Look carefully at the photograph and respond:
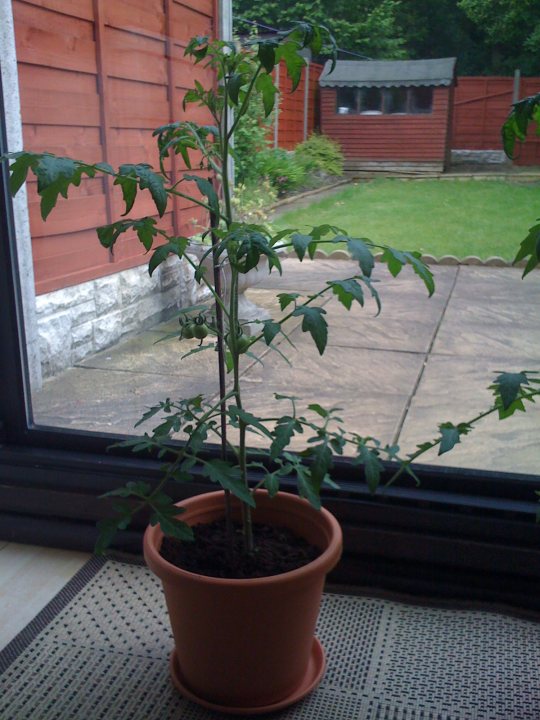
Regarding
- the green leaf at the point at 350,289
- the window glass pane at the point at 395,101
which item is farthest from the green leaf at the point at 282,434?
the window glass pane at the point at 395,101

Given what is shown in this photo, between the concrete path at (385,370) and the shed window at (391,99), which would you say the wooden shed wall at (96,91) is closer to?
the concrete path at (385,370)

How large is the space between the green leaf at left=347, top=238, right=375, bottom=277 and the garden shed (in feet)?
1.47

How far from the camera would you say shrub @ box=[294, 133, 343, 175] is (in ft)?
4.91

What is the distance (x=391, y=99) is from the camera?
4.62 feet

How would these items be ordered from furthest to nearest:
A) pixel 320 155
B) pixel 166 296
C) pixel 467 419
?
1. pixel 166 296
2. pixel 467 419
3. pixel 320 155

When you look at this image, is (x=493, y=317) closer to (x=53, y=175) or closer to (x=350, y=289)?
(x=350, y=289)

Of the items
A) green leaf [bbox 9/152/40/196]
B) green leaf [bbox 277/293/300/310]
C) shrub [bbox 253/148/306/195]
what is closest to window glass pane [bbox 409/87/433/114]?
shrub [bbox 253/148/306/195]

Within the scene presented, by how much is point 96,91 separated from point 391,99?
31.6 inches

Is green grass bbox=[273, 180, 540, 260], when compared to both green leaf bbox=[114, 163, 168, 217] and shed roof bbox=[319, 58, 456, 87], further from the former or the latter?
green leaf bbox=[114, 163, 168, 217]

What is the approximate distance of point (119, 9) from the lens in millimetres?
1789

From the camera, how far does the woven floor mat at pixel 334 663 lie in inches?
54.5

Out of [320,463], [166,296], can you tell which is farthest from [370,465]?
[166,296]

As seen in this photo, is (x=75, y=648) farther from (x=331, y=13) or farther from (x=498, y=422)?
(x=331, y=13)

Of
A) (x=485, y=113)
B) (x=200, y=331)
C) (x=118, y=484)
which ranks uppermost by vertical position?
(x=485, y=113)
